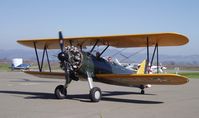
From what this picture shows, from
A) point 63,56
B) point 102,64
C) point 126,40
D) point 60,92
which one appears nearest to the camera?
point 63,56

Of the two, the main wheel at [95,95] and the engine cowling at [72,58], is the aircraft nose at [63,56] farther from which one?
the main wheel at [95,95]

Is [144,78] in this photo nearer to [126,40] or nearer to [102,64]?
[102,64]

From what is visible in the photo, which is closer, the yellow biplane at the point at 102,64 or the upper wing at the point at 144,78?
the upper wing at the point at 144,78

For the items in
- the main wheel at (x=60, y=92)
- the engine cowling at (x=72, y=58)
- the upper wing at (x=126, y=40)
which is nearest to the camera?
the engine cowling at (x=72, y=58)

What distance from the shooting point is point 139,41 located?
1638 cm

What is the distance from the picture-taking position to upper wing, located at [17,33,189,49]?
48.3 ft

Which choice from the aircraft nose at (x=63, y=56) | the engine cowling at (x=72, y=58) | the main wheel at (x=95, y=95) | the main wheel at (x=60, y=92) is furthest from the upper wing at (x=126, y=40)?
the main wheel at (x=95, y=95)

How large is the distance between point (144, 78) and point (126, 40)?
2284mm

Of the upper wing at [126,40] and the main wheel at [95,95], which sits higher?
the upper wing at [126,40]

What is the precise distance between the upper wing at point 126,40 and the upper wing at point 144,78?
1.49 m

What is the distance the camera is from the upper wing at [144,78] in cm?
1380

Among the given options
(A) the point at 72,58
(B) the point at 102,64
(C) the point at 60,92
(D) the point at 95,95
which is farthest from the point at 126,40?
(C) the point at 60,92

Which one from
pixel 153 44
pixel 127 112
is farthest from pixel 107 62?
pixel 127 112

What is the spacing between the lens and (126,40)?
1603 cm
